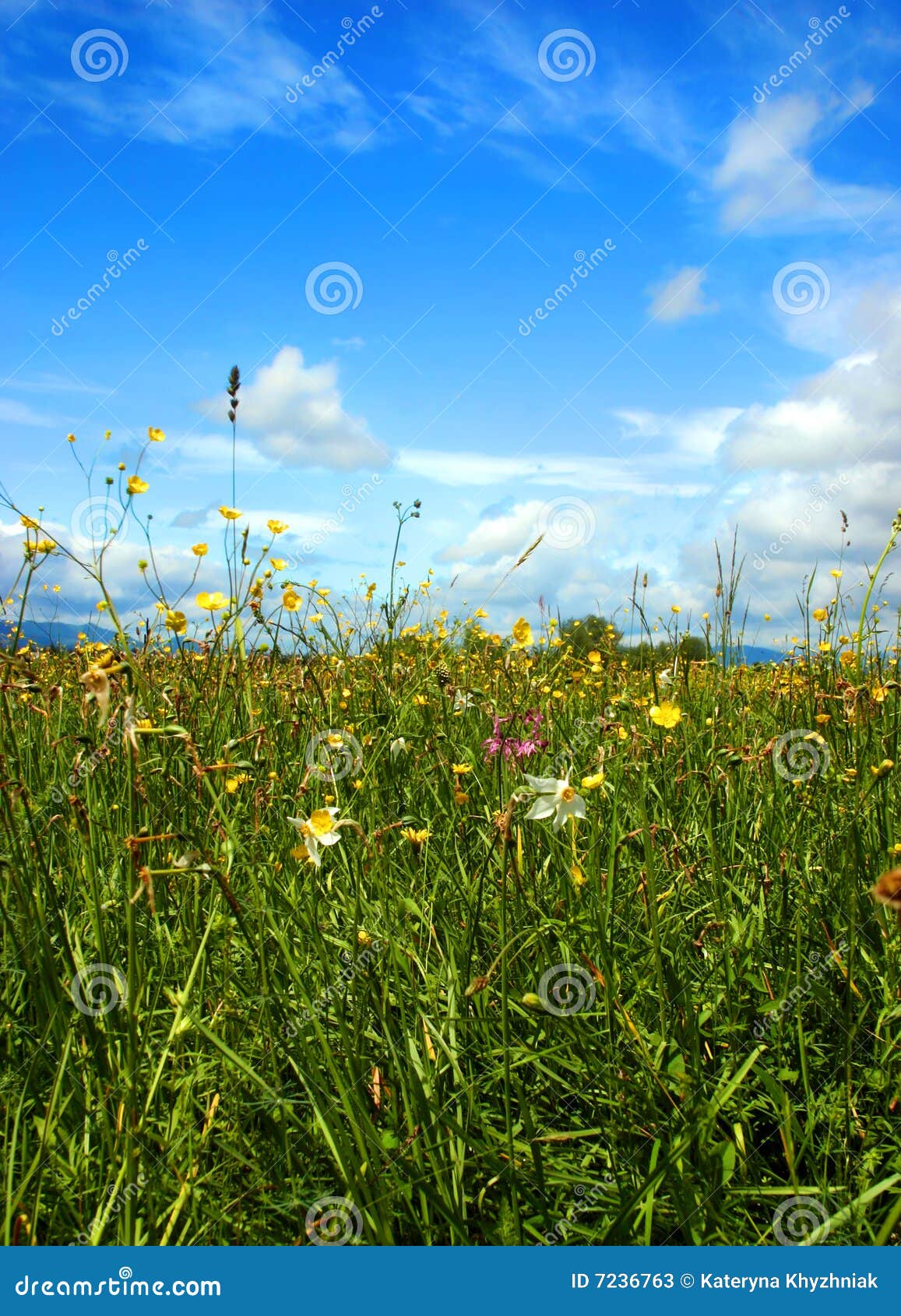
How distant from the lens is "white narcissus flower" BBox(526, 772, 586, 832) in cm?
158

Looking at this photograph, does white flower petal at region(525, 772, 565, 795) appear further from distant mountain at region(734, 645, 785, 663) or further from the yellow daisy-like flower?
distant mountain at region(734, 645, 785, 663)

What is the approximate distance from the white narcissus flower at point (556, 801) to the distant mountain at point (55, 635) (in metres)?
2.84

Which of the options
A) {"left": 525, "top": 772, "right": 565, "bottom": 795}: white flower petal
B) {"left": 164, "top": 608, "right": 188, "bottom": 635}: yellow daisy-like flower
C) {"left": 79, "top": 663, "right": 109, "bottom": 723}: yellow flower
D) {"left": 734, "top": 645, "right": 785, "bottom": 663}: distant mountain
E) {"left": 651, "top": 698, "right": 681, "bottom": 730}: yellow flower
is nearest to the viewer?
{"left": 79, "top": 663, "right": 109, "bottom": 723}: yellow flower

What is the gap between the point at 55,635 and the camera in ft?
22.4

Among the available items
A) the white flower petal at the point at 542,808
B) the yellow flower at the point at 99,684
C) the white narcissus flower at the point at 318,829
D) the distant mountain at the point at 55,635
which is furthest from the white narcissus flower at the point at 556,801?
the distant mountain at the point at 55,635

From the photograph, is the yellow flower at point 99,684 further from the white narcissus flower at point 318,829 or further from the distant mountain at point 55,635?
the distant mountain at point 55,635

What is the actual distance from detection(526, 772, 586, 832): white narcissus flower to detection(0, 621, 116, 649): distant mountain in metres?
2.84

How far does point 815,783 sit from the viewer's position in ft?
8.50

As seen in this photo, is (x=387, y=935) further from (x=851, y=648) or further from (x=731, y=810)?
(x=851, y=648)

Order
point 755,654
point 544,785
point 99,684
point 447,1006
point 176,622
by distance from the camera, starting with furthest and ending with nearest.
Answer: point 755,654 < point 176,622 < point 447,1006 < point 544,785 < point 99,684

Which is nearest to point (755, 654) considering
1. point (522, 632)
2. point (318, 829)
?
A: point (522, 632)

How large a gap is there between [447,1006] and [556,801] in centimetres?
58

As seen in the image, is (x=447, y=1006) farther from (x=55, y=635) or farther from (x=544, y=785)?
(x=55, y=635)

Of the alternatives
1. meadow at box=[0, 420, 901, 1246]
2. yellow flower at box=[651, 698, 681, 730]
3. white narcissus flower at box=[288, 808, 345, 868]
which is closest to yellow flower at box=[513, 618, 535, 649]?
meadow at box=[0, 420, 901, 1246]
